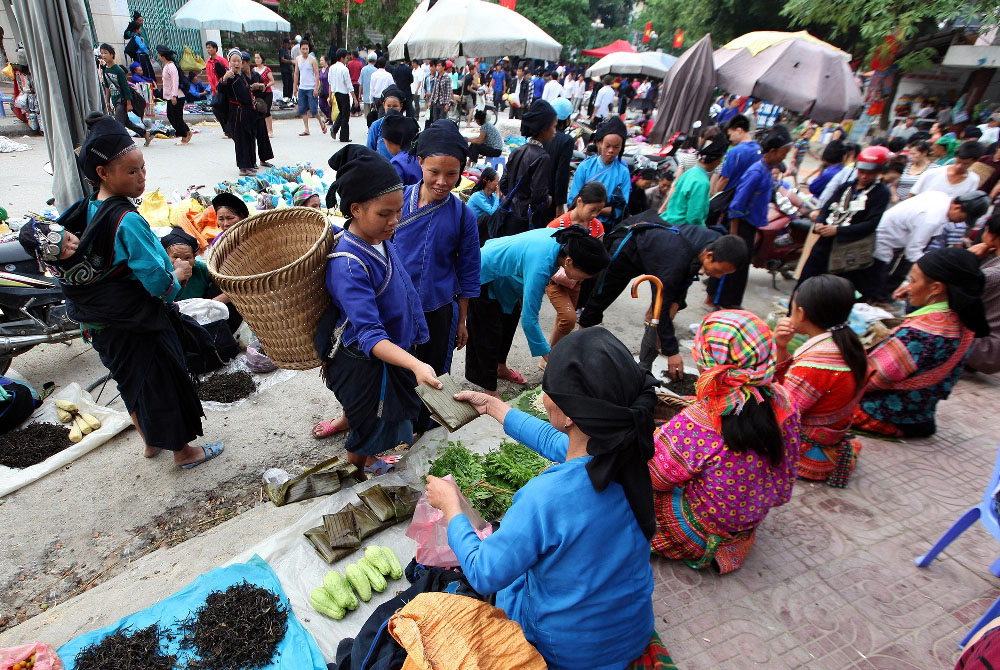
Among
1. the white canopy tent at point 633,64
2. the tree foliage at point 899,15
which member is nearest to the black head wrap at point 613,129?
the tree foliage at point 899,15

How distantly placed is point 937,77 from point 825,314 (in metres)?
17.9

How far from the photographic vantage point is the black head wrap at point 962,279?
3.38 m

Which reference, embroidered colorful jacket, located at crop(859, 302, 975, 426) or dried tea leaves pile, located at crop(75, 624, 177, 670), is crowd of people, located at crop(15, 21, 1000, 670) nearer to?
embroidered colorful jacket, located at crop(859, 302, 975, 426)

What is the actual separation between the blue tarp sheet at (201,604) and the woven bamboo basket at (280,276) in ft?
3.16

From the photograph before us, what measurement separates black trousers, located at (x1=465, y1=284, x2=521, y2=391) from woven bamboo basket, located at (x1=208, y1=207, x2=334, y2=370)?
5.17 feet

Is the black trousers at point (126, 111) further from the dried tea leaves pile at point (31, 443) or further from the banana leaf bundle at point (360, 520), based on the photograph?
the banana leaf bundle at point (360, 520)

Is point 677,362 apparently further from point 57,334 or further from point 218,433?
point 57,334

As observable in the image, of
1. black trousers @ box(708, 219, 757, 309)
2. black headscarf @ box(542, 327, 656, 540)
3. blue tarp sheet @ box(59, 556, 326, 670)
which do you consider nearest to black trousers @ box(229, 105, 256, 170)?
black trousers @ box(708, 219, 757, 309)

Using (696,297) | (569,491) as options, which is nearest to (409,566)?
(569,491)

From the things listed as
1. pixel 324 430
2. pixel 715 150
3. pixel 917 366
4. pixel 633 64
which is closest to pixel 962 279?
pixel 917 366

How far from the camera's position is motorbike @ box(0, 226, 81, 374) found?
4.06m

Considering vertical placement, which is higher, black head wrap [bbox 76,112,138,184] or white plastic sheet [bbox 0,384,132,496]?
black head wrap [bbox 76,112,138,184]

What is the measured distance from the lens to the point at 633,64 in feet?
58.1

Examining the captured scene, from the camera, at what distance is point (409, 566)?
2.52 meters
